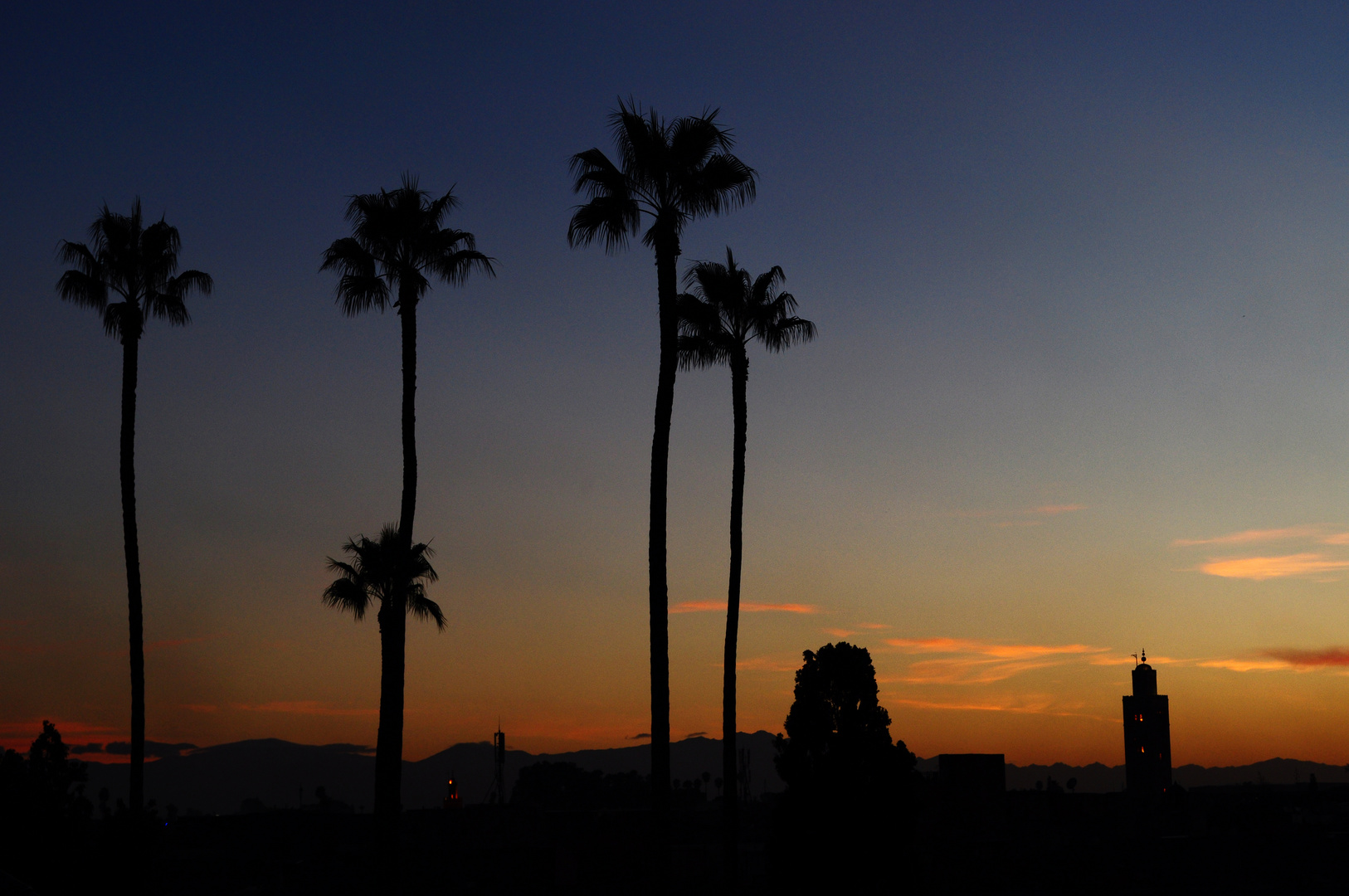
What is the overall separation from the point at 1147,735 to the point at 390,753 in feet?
587

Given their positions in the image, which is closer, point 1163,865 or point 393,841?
point 393,841

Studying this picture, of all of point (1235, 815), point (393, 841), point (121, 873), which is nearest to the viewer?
point (121, 873)

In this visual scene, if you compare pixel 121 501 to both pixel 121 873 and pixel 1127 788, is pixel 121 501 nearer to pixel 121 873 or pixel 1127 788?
pixel 121 873

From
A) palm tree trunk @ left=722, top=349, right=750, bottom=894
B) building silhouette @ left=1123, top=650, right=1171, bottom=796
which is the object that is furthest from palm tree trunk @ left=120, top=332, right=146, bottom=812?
building silhouette @ left=1123, top=650, right=1171, bottom=796

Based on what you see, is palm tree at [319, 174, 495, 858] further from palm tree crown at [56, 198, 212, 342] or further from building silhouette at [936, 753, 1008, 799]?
building silhouette at [936, 753, 1008, 799]

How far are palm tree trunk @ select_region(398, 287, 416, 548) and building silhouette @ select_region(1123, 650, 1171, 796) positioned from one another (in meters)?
171

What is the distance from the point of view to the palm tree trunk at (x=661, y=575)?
→ 24531 mm

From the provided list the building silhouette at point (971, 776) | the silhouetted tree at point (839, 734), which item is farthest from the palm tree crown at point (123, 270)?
the building silhouette at point (971, 776)

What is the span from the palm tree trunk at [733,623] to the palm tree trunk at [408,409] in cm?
984

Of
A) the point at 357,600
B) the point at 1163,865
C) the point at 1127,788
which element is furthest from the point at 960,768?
the point at 1127,788

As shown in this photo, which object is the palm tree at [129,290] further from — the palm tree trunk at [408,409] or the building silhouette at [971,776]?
the building silhouette at [971,776]

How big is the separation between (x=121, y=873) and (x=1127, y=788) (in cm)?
17567

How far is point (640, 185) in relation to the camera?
27797mm

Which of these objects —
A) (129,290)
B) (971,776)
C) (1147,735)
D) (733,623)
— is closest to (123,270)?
(129,290)
